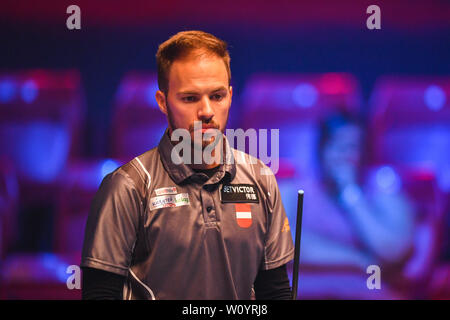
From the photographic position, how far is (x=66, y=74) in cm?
331

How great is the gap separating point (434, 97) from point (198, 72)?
2565mm

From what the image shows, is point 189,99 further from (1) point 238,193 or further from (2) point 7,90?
(2) point 7,90

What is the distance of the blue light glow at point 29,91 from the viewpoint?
11.0 ft

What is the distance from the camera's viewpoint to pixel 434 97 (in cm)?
351

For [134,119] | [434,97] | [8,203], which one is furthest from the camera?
[434,97]

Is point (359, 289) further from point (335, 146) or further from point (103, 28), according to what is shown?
point (103, 28)

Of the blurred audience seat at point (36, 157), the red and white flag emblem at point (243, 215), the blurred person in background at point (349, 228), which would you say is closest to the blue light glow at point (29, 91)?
the blurred audience seat at point (36, 157)

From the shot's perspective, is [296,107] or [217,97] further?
[296,107]

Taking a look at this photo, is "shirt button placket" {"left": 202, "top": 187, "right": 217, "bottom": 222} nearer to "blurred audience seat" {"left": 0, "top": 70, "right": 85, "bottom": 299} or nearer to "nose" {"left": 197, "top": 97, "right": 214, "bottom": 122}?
"nose" {"left": 197, "top": 97, "right": 214, "bottom": 122}

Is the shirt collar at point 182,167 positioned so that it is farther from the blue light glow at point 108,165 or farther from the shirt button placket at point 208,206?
the blue light glow at point 108,165

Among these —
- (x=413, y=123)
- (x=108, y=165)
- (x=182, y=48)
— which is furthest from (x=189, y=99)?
(x=413, y=123)

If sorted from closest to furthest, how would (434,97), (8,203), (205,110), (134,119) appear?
(205,110)
(8,203)
(134,119)
(434,97)
